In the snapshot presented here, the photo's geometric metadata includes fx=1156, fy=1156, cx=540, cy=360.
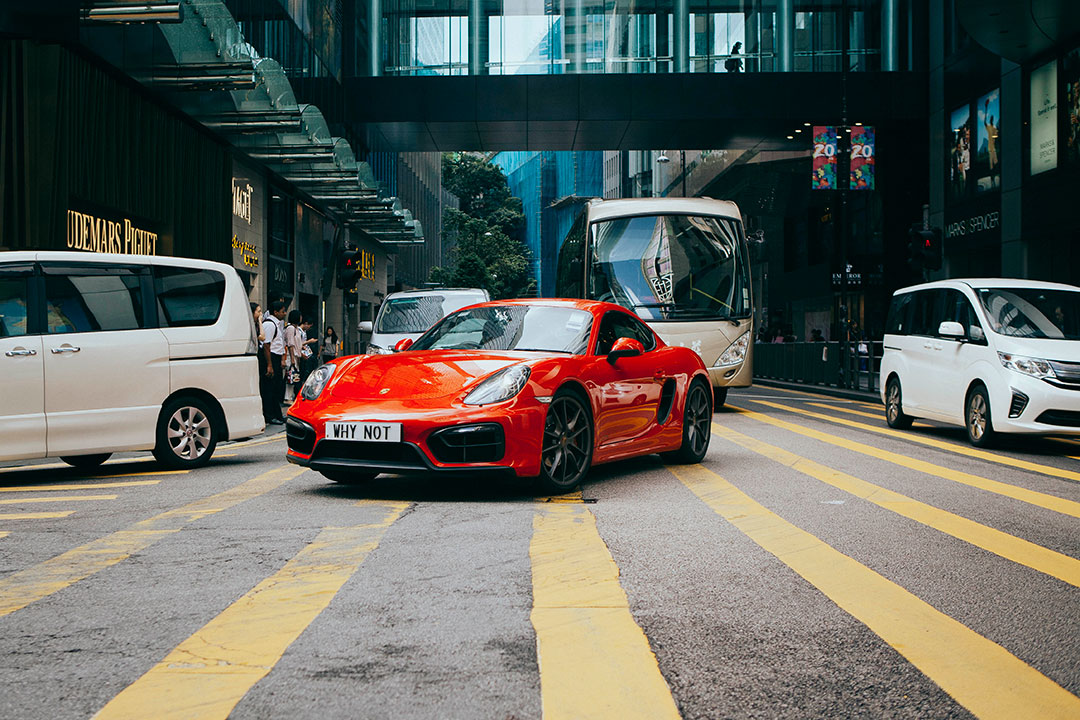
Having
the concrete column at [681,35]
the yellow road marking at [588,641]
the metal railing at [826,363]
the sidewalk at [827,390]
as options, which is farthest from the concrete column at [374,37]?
the yellow road marking at [588,641]

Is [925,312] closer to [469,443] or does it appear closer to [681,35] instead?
[469,443]

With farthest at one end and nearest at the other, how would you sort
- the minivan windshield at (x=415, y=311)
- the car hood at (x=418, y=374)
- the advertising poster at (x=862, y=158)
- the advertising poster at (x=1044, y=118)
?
the advertising poster at (x=862, y=158) → the advertising poster at (x=1044, y=118) → the minivan windshield at (x=415, y=311) → the car hood at (x=418, y=374)

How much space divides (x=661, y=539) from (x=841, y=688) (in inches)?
101

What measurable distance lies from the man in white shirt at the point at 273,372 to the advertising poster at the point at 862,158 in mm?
16847

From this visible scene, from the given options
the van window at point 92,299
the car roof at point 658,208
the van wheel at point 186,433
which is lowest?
the van wheel at point 186,433

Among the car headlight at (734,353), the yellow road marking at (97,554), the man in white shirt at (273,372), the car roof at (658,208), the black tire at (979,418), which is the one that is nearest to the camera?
the yellow road marking at (97,554)

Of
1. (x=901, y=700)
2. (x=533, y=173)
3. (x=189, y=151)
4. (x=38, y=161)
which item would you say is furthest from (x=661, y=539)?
(x=533, y=173)

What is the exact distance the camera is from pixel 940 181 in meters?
32.0

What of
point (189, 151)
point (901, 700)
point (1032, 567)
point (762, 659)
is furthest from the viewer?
point (189, 151)

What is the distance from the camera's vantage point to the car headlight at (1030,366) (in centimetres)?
1118

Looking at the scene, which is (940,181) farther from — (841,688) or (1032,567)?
(841,688)

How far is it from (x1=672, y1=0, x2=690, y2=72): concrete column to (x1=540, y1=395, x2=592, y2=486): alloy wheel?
91.8 feet

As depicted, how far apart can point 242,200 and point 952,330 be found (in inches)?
716

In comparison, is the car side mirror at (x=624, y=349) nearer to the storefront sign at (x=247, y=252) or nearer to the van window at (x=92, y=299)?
the van window at (x=92, y=299)
